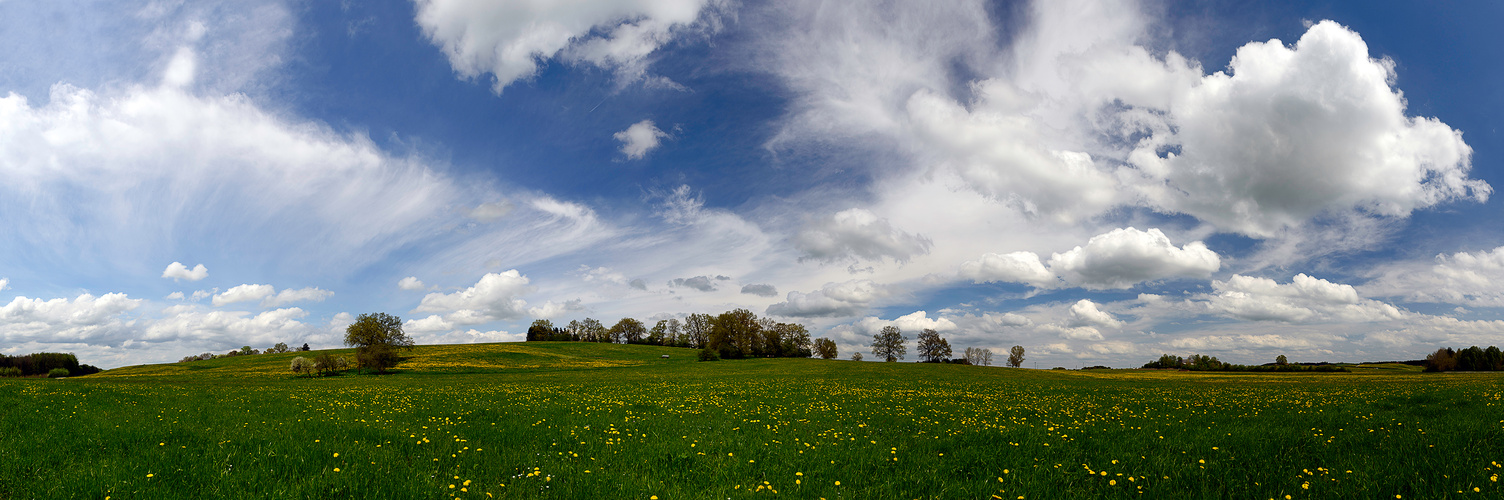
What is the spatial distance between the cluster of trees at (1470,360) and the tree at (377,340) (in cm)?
16548

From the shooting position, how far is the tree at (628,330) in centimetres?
17375

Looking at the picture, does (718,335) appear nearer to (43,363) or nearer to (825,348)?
(825,348)

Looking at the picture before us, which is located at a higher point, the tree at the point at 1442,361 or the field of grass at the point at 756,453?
the field of grass at the point at 756,453

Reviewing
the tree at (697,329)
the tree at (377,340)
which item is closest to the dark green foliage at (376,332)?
the tree at (377,340)

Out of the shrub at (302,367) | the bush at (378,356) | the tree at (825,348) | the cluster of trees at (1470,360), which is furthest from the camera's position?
the tree at (825,348)

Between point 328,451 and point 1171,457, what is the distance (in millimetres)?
13955

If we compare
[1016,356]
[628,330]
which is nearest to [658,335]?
[628,330]

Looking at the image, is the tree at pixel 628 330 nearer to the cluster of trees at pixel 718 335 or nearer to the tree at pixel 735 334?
the cluster of trees at pixel 718 335

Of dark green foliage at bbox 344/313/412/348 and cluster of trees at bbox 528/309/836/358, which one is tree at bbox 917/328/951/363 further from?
dark green foliage at bbox 344/313/412/348

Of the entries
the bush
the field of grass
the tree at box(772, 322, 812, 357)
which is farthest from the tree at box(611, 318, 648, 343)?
the field of grass

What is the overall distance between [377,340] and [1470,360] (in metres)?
177

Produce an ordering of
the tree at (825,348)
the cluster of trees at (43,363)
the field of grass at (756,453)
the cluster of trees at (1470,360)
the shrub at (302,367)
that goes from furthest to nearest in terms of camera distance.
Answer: the tree at (825,348), the cluster of trees at (1470,360), the cluster of trees at (43,363), the shrub at (302,367), the field of grass at (756,453)

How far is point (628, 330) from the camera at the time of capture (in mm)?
174750

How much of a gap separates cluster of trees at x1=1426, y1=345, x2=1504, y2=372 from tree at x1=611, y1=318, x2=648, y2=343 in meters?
172
